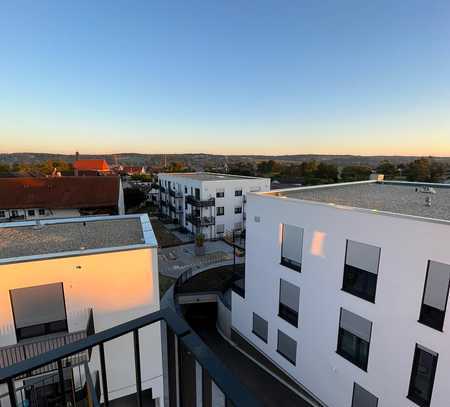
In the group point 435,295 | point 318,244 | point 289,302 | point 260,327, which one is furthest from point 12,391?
point 260,327

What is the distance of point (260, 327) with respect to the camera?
10.5m

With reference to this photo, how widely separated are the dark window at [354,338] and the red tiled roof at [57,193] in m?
21.9

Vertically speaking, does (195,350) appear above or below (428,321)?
above

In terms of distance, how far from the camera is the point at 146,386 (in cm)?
734

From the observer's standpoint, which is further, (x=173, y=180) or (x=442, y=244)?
(x=173, y=180)

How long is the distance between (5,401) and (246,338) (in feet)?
26.2

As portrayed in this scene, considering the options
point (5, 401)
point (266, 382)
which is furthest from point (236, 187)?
point (5, 401)

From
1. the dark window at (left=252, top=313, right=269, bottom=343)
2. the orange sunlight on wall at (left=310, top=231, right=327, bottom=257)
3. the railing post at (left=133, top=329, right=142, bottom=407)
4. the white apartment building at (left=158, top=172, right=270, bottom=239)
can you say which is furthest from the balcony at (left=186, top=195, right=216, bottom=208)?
the railing post at (left=133, top=329, right=142, bottom=407)

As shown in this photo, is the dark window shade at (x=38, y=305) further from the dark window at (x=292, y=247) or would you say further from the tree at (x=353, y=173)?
the tree at (x=353, y=173)

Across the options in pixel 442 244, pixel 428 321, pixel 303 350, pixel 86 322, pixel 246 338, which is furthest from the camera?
pixel 246 338

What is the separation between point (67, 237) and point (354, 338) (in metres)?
9.00

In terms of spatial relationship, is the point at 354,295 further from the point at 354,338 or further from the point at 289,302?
the point at 289,302

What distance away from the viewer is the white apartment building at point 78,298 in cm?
614

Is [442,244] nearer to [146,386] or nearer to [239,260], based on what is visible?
[146,386]
